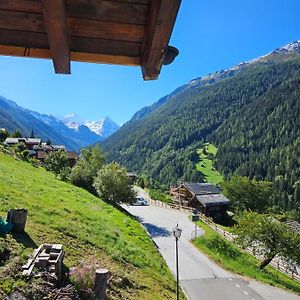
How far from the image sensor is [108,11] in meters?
3.43

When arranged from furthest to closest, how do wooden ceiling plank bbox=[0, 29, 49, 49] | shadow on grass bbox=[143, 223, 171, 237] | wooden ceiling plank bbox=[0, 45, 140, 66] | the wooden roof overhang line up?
shadow on grass bbox=[143, 223, 171, 237], wooden ceiling plank bbox=[0, 45, 140, 66], wooden ceiling plank bbox=[0, 29, 49, 49], the wooden roof overhang

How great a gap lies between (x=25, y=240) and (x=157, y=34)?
47.0 feet

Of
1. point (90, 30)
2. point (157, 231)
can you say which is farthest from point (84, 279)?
point (157, 231)

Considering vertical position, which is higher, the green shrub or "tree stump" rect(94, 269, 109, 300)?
"tree stump" rect(94, 269, 109, 300)

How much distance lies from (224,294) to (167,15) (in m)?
26.8

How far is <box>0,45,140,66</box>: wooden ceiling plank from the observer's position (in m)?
3.84

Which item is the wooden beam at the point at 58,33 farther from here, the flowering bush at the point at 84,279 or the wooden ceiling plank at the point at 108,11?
the flowering bush at the point at 84,279

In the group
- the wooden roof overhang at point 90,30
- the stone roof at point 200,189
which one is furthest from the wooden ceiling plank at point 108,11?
the stone roof at point 200,189

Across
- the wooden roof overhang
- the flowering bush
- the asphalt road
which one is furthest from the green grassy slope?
the wooden roof overhang

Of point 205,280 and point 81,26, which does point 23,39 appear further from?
point 205,280

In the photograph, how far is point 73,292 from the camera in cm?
1222

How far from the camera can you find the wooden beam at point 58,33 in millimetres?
3143

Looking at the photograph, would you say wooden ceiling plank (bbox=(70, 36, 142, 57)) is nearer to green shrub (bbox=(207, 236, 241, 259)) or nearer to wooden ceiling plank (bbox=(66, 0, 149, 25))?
wooden ceiling plank (bbox=(66, 0, 149, 25))

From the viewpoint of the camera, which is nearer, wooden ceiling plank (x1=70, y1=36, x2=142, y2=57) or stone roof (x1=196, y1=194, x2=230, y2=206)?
wooden ceiling plank (x1=70, y1=36, x2=142, y2=57)
